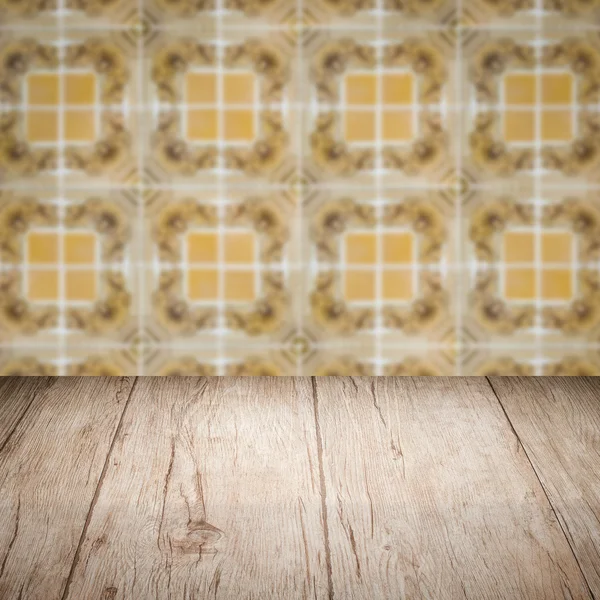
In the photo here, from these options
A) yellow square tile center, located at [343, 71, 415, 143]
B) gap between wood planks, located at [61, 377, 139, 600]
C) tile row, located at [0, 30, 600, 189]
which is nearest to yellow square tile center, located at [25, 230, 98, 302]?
tile row, located at [0, 30, 600, 189]

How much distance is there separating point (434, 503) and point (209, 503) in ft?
0.96

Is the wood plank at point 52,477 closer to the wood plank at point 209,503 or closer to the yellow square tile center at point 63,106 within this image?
the wood plank at point 209,503

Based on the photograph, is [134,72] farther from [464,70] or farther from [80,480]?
[80,480]

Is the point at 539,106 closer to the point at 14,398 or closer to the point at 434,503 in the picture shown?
the point at 434,503

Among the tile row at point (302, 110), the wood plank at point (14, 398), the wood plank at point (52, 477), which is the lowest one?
the wood plank at point (14, 398)

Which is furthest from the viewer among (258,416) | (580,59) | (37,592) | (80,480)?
(580,59)

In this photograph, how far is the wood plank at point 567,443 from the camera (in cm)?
101

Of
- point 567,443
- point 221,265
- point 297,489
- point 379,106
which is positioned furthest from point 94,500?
point 379,106

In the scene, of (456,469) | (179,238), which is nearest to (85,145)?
(179,238)

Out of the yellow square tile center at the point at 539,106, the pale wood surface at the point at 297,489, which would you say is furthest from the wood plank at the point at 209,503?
the yellow square tile center at the point at 539,106

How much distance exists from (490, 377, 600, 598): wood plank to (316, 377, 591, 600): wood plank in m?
0.02

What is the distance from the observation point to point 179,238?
156 cm

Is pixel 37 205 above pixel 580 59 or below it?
below

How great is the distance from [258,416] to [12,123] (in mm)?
711
